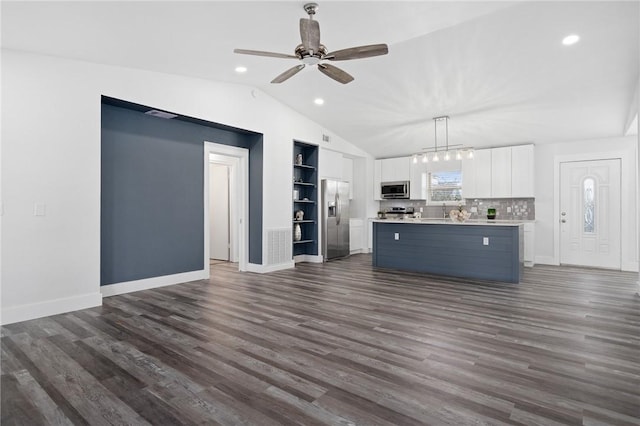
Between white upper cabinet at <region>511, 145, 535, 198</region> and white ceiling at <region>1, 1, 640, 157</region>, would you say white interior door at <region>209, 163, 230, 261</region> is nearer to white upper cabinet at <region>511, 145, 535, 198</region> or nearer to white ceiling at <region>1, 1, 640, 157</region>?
white ceiling at <region>1, 1, 640, 157</region>

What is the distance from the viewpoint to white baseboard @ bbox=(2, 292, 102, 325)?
3566 millimetres

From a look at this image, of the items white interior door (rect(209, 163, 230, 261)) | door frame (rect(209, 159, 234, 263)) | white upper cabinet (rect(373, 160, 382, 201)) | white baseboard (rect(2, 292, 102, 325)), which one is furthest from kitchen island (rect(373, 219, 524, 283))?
white baseboard (rect(2, 292, 102, 325))

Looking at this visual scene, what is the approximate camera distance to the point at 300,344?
2963 mm

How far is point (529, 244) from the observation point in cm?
714

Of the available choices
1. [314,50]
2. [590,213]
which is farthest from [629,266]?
[314,50]

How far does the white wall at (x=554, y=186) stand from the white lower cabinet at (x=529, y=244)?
0.34 meters

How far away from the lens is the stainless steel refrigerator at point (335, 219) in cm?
767

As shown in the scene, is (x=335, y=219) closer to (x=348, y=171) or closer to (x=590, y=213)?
(x=348, y=171)

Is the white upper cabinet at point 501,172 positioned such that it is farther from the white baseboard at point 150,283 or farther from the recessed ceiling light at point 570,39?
the white baseboard at point 150,283

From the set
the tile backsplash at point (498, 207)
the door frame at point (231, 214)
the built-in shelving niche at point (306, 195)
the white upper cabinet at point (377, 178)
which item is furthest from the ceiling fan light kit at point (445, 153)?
the door frame at point (231, 214)

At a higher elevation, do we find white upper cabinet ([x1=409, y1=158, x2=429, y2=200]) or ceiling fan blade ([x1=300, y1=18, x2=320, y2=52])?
ceiling fan blade ([x1=300, y1=18, x2=320, y2=52])

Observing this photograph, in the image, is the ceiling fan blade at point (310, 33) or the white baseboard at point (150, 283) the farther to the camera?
the white baseboard at point (150, 283)

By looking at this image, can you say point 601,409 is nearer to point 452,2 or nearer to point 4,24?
point 452,2

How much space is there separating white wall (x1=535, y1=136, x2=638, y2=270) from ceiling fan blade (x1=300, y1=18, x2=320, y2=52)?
6.18m
